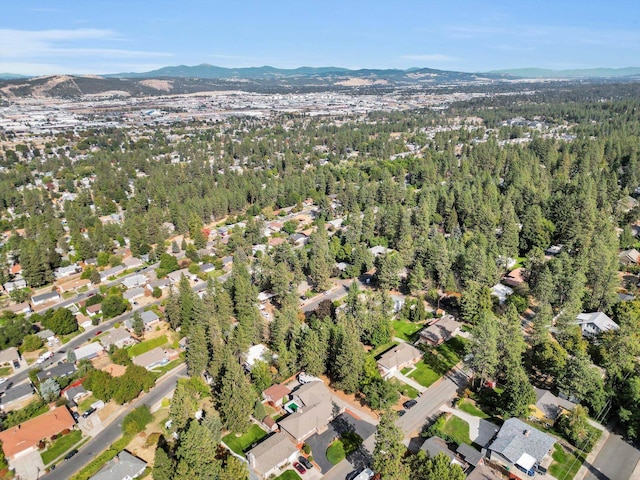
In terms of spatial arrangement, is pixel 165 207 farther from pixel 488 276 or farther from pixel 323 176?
pixel 488 276

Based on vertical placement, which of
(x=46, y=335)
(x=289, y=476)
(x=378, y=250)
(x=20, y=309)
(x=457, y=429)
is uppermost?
(x=378, y=250)

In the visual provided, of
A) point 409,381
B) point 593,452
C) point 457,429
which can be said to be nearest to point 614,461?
point 593,452

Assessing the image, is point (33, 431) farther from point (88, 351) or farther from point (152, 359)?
point (88, 351)

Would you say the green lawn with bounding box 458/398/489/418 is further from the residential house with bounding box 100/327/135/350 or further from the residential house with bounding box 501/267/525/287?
the residential house with bounding box 100/327/135/350

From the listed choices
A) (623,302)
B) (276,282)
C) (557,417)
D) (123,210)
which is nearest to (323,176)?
(123,210)

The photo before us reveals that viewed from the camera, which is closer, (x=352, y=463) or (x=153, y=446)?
(x=352, y=463)

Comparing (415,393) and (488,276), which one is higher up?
(488,276)

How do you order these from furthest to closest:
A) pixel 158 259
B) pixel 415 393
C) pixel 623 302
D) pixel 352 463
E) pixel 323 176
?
pixel 323 176, pixel 158 259, pixel 623 302, pixel 415 393, pixel 352 463

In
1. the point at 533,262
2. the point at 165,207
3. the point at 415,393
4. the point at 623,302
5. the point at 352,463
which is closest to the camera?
the point at 352,463

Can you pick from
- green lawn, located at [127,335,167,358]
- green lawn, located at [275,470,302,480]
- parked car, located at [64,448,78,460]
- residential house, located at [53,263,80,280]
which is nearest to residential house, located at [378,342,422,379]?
green lawn, located at [275,470,302,480]
